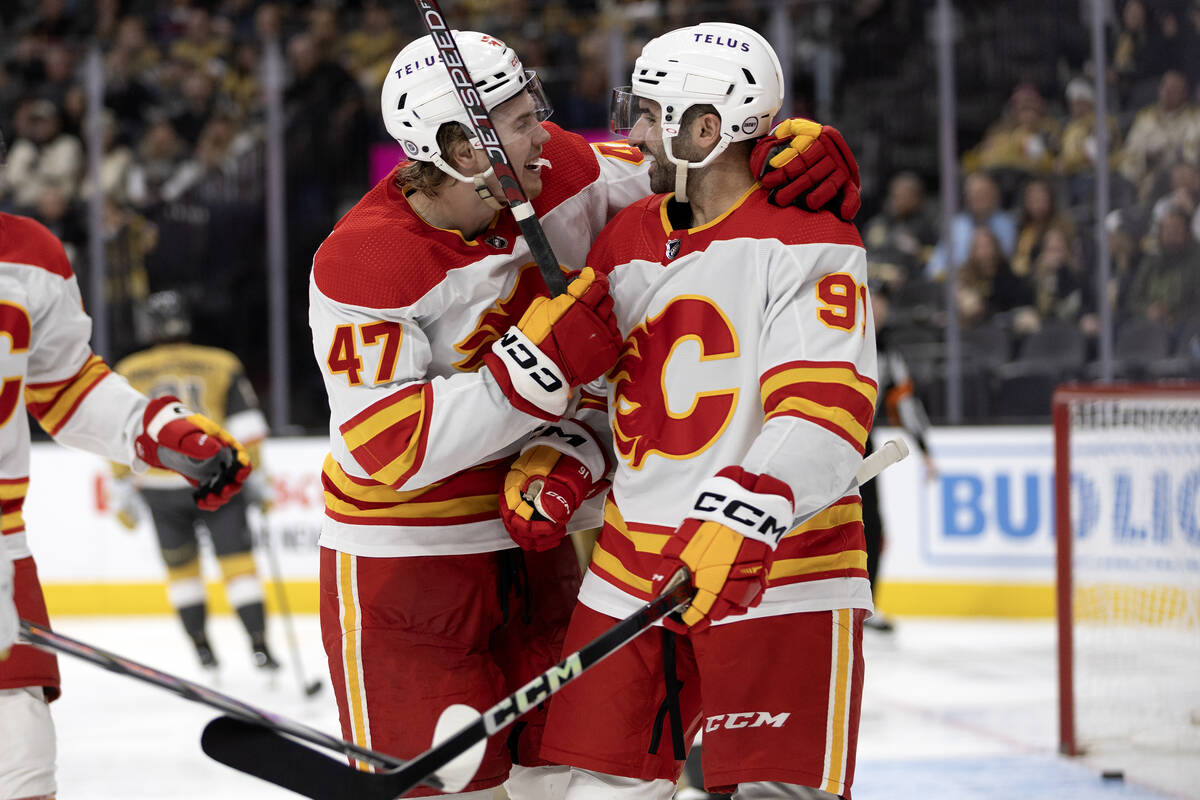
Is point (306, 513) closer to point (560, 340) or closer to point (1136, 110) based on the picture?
point (1136, 110)

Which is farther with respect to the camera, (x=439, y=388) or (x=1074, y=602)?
(x=1074, y=602)

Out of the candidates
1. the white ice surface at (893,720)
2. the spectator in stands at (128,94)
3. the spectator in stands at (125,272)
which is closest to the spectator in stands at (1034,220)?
the white ice surface at (893,720)

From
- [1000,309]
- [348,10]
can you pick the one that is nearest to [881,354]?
[1000,309]

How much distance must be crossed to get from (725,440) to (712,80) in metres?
0.50

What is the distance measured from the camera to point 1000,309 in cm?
653

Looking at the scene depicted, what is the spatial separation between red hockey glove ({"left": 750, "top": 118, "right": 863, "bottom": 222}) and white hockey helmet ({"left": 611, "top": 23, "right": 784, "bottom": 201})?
5 cm

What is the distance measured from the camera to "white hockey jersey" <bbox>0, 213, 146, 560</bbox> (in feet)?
7.64

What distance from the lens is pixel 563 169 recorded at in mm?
2361

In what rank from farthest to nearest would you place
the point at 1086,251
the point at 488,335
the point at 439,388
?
the point at 1086,251 → the point at 488,335 → the point at 439,388

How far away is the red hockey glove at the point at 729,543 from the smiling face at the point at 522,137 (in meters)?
0.65

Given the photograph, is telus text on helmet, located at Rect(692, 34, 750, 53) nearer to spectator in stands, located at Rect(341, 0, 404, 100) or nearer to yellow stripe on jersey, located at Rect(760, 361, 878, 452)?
yellow stripe on jersey, located at Rect(760, 361, 878, 452)

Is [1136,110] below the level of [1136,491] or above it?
above

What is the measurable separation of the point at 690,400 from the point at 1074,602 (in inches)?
107

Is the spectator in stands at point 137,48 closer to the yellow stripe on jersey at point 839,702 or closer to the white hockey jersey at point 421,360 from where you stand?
the white hockey jersey at point 421,360
